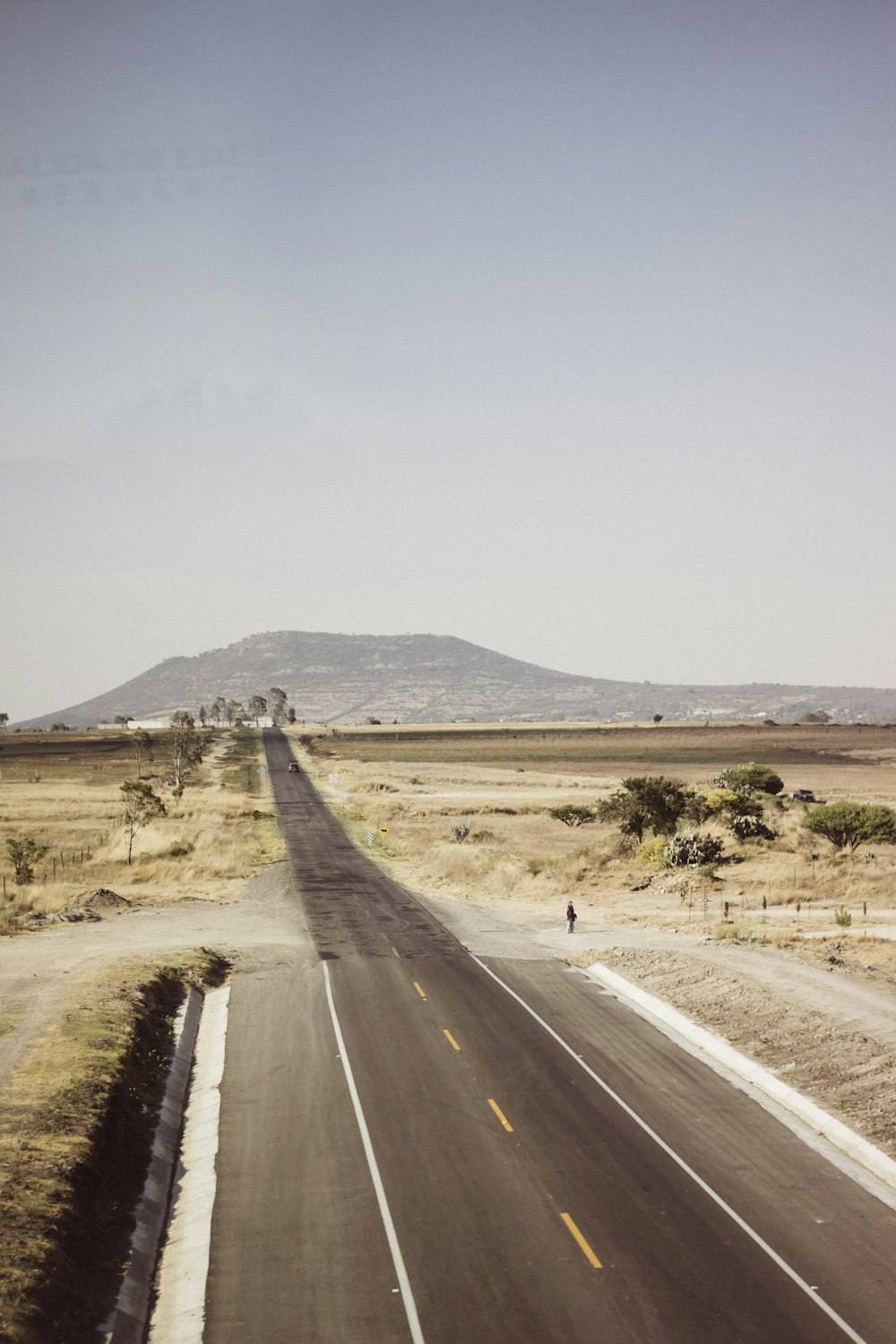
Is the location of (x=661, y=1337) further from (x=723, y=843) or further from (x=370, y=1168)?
(x=723, y=843)

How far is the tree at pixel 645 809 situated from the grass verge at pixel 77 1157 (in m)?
35.5

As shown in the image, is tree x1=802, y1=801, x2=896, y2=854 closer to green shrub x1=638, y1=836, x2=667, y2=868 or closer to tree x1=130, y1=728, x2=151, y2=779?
green shrub x1=638, y1=836, x2=667, y2=868

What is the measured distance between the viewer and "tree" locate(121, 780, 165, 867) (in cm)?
5576

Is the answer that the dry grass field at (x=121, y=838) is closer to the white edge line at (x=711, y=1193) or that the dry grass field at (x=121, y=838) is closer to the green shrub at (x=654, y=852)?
the green shrub at (x=654, y=852)

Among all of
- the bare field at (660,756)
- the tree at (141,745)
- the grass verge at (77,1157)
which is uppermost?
the tree at (141,745)

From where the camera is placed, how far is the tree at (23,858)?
45.3 m

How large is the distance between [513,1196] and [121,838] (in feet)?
162

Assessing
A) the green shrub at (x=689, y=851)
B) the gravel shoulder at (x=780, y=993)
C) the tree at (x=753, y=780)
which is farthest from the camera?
the tree at (x=753, y=780)

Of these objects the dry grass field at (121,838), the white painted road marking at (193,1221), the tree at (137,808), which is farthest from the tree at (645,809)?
the white painted road marking at (193,1221)

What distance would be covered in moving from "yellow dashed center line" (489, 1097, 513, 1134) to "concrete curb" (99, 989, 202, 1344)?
6381 millimetres

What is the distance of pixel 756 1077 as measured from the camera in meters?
22.1

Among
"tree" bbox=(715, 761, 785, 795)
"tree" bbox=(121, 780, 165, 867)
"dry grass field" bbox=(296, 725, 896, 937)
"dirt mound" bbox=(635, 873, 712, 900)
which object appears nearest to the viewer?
"dry grass field" bbox=(296, 725, 896, 937)

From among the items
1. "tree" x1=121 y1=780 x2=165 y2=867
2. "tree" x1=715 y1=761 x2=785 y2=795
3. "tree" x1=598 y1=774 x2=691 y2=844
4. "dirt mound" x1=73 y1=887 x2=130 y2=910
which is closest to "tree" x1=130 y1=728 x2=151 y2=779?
"tree" x1=121 y1=780 x2=165 y2=867

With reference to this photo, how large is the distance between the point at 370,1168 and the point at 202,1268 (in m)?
3.77
